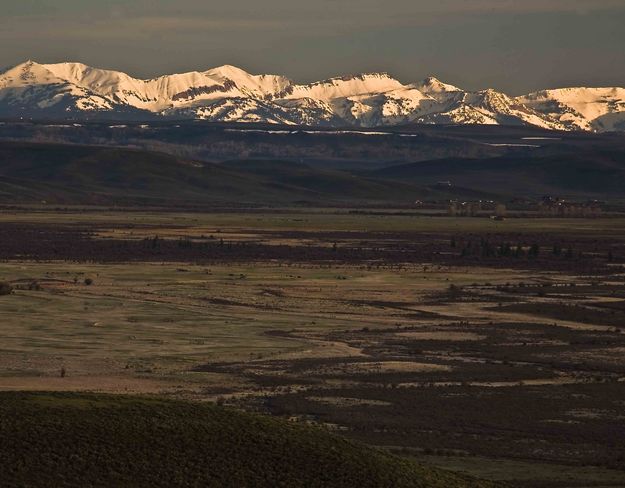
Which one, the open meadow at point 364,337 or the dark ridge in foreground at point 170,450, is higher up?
the dark ridge in foreground at point 170,450

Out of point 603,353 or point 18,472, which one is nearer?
point 18,472

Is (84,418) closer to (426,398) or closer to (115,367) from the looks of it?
(426,398)

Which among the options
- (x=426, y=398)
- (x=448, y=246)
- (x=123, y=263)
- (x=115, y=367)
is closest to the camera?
(x=426, y=398)

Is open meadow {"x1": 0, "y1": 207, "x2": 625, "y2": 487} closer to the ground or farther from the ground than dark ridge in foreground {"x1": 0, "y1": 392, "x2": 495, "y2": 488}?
closer to the ground

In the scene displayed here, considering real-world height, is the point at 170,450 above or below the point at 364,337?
above

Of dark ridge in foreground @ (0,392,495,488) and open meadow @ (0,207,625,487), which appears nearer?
dark ridge in foreground @ (0,392,495,488)

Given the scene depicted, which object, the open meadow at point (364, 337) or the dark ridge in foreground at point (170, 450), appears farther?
the open meadow at point (364, 337)

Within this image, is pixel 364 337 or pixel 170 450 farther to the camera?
pixel 364 337

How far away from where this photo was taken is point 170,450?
1462 inches

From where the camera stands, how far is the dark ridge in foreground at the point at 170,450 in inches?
1405

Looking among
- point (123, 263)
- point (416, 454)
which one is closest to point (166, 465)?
point (416, 454)

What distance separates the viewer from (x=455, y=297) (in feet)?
320

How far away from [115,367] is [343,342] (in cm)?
1325

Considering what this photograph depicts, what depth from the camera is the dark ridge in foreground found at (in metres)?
35.7
